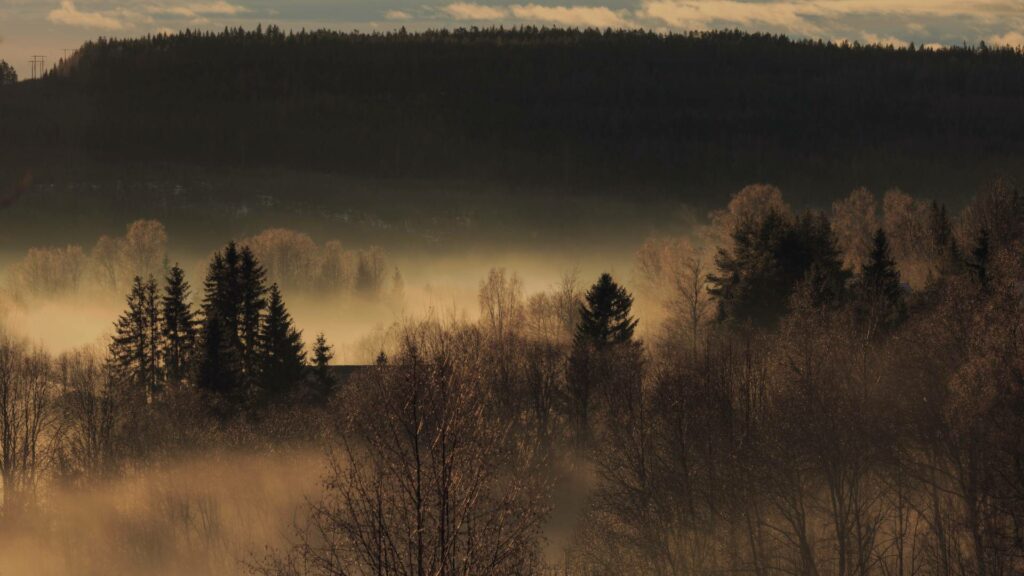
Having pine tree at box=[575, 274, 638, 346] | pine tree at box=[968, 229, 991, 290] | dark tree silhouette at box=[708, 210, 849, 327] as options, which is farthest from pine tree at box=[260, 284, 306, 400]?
pine tree at box=[968, 229, 991, 290]

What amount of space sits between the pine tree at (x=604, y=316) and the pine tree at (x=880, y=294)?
47.2ft

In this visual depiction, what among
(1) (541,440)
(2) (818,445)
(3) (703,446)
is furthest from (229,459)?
(2) (818,445)

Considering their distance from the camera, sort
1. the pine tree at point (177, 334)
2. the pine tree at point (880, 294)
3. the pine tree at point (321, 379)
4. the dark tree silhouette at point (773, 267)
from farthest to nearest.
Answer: the pine tree at point (177, 334), the pine tree at point (321, 379), the dark tree silhouette at point (773, 267), the pine tree at point (880, 294)

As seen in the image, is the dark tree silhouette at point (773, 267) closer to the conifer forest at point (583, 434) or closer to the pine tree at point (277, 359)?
the conifer forest at point (583, 434)

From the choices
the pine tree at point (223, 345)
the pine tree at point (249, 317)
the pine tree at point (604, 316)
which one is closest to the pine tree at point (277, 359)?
the pine tree at point (249, 317)

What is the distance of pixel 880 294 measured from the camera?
71438mm

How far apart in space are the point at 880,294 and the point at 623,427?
16.0 metres

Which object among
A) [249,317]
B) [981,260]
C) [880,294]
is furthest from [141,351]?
[981,260]

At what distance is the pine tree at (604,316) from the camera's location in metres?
84.6

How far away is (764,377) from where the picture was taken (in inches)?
Result: 2502

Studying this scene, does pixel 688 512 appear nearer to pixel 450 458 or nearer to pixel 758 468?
pixel 758 468

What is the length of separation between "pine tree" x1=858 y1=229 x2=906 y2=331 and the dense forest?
7.6 inches

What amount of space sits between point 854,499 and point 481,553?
91.4 feet

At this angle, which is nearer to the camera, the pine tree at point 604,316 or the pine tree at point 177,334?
the pine tree at point 604,316
